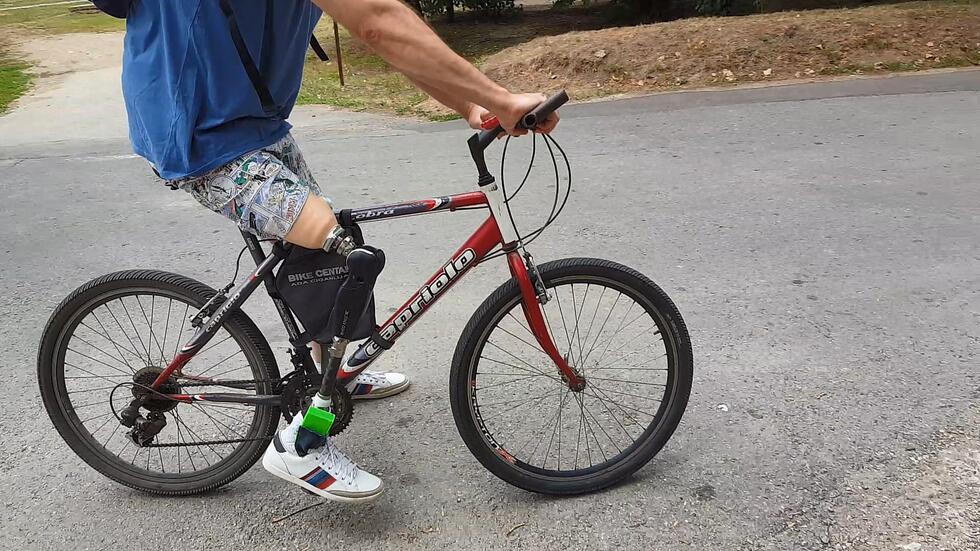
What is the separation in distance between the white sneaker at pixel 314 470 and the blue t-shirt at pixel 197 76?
896 millimetres

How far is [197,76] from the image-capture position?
7.02ft

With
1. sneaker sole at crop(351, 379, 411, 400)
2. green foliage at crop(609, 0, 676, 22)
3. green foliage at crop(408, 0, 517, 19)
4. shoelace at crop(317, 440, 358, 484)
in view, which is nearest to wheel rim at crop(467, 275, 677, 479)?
sneaker sole at crop(351, 379, 411, 400)

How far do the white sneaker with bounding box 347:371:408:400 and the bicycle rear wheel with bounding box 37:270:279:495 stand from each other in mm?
466

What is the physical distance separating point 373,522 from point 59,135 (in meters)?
7.48

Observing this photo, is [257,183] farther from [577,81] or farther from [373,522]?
[577,81]

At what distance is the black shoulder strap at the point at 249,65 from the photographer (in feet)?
6.88

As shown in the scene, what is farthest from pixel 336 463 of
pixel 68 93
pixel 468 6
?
pixel 468 6

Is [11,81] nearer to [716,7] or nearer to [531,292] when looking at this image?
[716,7]

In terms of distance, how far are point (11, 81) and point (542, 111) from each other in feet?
39.9

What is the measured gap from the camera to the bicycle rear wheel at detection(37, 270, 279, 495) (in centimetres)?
259

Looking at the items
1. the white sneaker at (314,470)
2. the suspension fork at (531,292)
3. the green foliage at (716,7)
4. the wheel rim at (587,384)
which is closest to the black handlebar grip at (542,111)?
the suspension fork at (531,292)

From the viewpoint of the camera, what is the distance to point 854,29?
9.39 m

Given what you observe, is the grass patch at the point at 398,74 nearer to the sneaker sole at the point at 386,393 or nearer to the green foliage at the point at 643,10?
the green foliage at the point at 643,10

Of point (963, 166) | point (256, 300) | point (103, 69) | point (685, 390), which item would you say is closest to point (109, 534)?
point (256, 300)
